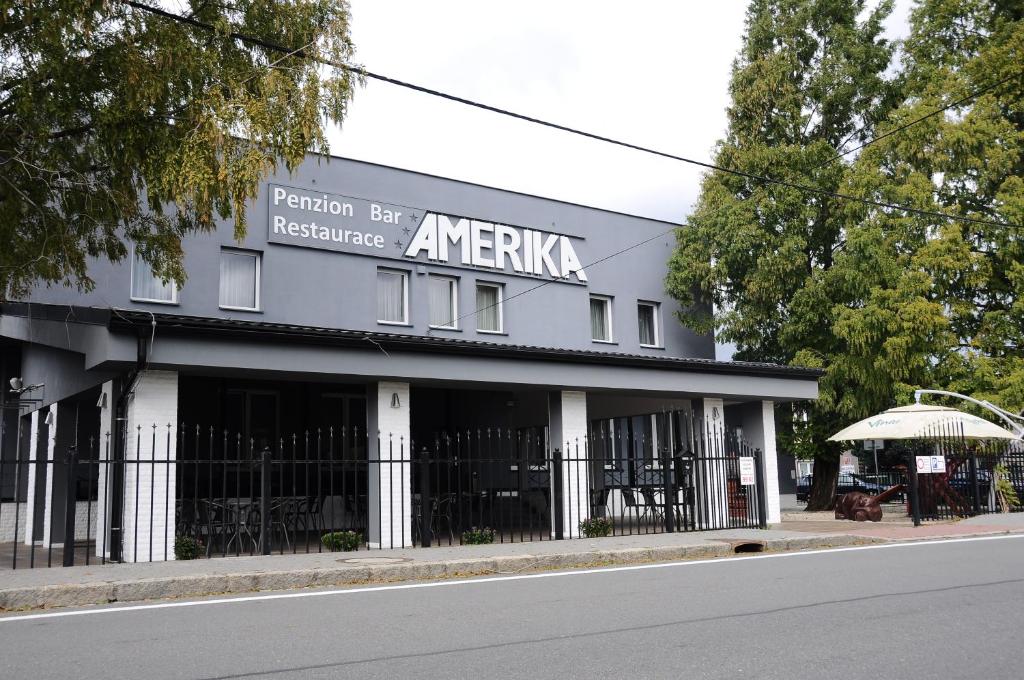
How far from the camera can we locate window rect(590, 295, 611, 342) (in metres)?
26.3

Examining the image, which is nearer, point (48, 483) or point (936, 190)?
point (48, 483)

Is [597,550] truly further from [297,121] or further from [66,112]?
[66,112]

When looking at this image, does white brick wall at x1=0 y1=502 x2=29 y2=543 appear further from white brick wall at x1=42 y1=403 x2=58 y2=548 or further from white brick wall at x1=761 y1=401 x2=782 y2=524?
white brick wall at x1=761 y1=401 x2=782 y2=524

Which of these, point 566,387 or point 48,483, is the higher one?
point 566,387

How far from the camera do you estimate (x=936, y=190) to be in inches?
1080

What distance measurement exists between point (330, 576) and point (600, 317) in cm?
1663

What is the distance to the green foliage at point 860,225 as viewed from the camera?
25.8 metres

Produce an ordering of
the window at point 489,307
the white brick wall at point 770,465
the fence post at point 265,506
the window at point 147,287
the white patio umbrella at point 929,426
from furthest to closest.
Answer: the window at point 489,307 → the white patio umbrella at point 929,426 → the white brick wall at point 770,465 → the window at point 147,287 → the fence post at point 265,506

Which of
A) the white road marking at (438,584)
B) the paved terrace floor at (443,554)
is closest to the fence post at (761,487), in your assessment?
the paved terrace floor at (443,554)

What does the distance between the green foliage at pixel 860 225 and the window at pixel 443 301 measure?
684 centimetres

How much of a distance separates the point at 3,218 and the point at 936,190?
24047mm

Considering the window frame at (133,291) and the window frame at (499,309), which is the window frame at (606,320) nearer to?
the window frame at (499,309)

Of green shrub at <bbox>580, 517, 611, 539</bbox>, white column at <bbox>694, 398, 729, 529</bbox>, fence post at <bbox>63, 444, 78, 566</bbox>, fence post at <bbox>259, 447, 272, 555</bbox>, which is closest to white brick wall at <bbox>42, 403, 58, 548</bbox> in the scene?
fence post at <bbox>63, 444, 78, 566</bbox>

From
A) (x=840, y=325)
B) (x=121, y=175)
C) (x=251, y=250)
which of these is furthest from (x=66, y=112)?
(x=840, y=325)
